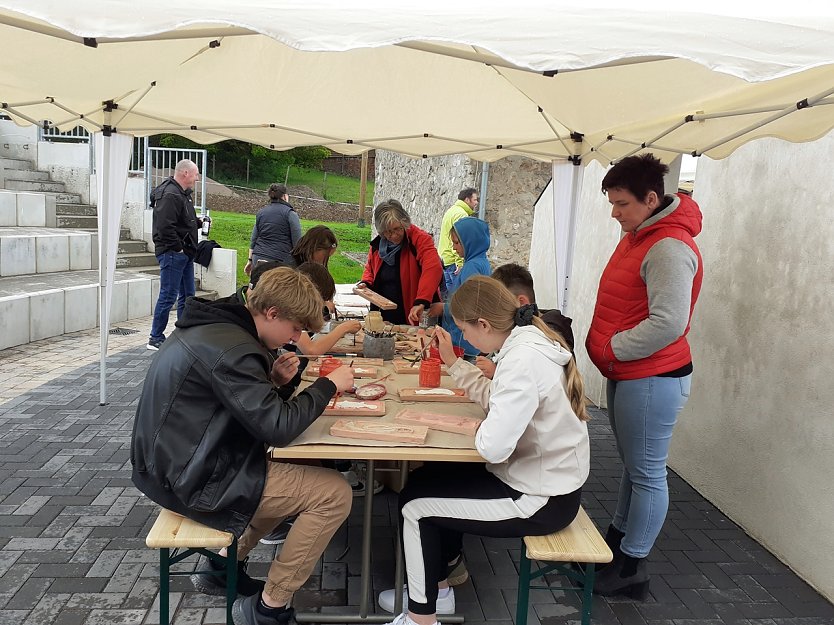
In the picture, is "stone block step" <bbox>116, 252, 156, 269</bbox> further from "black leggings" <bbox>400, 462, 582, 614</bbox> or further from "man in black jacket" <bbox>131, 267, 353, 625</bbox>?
"black leggings" <bbox>400, 462, 582, 614</bbox>

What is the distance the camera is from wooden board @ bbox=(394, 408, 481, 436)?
2.37m

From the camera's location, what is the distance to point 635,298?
9.04 ft

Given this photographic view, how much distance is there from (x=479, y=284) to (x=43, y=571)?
223 centimetres

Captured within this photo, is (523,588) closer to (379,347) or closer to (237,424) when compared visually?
(237,424)

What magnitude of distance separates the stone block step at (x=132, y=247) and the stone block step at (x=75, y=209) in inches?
24.7

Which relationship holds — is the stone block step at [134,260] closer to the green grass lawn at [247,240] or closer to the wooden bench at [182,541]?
the green grass lawn at [247,240]

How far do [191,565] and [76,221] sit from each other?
858 centimetres

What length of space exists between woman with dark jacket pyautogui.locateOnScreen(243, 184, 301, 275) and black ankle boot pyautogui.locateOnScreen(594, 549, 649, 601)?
16.2 feet

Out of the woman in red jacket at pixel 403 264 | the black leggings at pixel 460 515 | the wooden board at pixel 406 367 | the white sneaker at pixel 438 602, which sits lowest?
the white sneaker at pixel 438 602

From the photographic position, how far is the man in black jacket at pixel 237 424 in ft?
6.84

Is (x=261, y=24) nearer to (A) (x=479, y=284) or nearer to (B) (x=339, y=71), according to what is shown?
(A) (x=479, y=284)

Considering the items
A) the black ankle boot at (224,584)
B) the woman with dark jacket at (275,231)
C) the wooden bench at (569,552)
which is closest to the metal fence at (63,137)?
the woman with dark jacket at (275,231)

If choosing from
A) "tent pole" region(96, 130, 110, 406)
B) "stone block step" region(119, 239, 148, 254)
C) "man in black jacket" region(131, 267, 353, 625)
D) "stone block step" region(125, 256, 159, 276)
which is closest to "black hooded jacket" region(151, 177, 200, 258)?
"tent pole" region(96, 130, 110, 406)

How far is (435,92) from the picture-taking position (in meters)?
4.43
